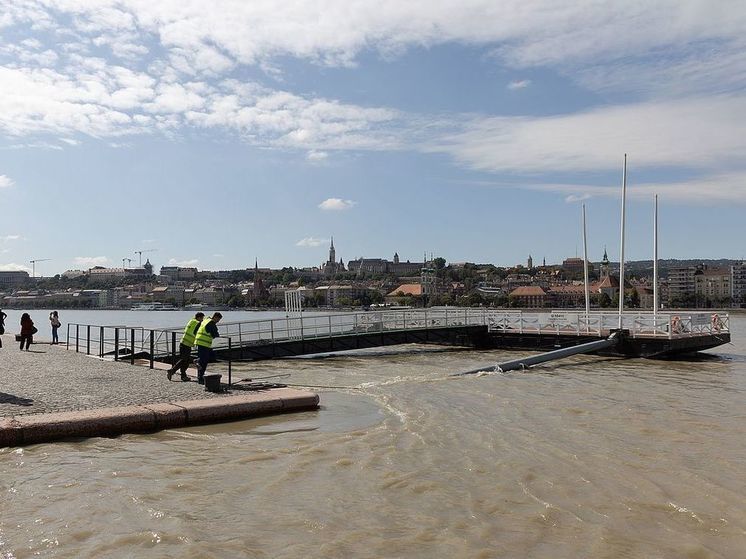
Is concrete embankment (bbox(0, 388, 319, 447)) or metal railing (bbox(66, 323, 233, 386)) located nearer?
concrete embankment (bbox(0, 388, 319, 447))

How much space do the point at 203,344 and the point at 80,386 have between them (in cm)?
258

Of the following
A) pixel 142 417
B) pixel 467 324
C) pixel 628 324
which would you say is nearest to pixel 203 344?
pixel 142 417

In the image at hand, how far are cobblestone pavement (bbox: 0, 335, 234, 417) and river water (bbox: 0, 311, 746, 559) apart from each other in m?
1.84

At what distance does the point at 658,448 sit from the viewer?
1112 cm

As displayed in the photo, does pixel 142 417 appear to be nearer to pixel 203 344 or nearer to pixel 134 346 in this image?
pixel 203 344

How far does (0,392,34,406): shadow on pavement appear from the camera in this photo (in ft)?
39.0

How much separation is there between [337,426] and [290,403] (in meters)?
1.49

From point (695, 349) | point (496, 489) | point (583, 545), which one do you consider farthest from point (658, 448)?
point (695, 349)

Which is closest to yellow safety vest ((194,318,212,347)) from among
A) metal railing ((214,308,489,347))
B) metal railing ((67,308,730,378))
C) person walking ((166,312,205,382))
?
person walking ((166,312,205,382))

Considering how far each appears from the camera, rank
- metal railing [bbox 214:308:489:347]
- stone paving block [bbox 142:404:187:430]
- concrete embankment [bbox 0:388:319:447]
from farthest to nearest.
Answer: metal railing [bbox 214:308:489:347]
stone paving block [bbox 142:404:187:430]
concrete embankment [bbox 0:388:319:447]

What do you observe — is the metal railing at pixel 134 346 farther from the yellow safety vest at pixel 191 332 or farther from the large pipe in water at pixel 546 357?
the large pipe in water at pixel 546 357

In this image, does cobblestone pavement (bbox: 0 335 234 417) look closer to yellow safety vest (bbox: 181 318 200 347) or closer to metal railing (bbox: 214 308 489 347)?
yellow safety vest (bbox: 181 318 200 347)

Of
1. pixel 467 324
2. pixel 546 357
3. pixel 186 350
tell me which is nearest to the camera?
pixel 186 350

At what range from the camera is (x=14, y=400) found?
12.2 metres
